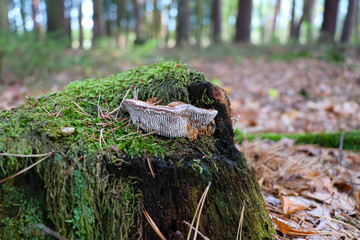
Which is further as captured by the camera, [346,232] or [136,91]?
[136,91]

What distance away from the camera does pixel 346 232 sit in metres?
1.85

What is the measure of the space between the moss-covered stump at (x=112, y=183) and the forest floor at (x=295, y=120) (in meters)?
0.48

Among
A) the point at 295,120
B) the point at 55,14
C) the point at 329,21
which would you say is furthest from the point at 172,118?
the point at 55,14

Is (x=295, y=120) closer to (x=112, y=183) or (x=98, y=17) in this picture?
(x=112, y=183)

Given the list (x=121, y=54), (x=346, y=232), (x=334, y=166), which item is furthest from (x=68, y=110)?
(x=121, y=54)

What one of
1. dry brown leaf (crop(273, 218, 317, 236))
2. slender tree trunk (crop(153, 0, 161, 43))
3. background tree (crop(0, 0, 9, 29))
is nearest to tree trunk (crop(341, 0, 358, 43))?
dry brown leaf (crop(273, 218, 317, 236))

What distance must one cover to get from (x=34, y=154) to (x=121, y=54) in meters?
8.67

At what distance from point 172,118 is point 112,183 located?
0.53 metres

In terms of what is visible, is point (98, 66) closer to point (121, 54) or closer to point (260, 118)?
point (121, 54)

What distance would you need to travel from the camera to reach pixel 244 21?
13.3m

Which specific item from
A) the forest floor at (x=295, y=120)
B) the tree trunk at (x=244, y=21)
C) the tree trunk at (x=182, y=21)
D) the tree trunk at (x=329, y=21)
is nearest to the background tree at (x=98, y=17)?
the tree trunk at (x=182, y=21)

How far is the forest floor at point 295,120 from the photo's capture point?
82.2 inches

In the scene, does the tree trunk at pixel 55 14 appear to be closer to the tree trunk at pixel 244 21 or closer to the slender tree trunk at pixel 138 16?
the slender tree trunk at pixel 138 16

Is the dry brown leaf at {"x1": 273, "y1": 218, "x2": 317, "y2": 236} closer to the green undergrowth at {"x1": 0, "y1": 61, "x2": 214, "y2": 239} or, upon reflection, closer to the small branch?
the green undergrowth at {"x1": 0, "y1": 61, "x2": 214, "y2": 239}
